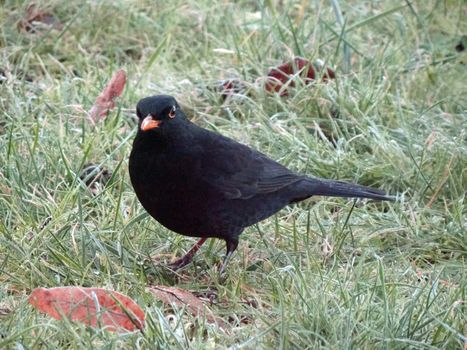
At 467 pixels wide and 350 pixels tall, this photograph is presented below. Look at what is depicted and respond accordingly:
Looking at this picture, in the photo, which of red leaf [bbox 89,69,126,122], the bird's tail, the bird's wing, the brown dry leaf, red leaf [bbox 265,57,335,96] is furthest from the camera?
red leaf [bbox 265,57,335,96]

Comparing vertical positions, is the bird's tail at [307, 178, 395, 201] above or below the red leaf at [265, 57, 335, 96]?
below

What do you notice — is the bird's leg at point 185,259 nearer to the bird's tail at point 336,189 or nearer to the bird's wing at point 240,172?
the bird's wing at point 240,172

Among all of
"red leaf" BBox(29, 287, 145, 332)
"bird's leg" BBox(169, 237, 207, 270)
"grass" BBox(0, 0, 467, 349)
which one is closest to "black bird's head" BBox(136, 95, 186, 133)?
"grass" BBox(0, 0, 467, 349)

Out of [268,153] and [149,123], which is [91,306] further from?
[268,153]

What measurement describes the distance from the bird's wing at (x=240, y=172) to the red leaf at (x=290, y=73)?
121 centimetres

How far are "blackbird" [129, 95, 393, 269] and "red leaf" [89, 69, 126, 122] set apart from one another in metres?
1.25

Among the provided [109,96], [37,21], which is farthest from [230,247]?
[37,21]

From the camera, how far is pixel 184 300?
427 centimetres

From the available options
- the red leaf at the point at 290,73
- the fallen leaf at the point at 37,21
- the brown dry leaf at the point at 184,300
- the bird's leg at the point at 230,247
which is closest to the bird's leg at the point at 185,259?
the bird's leg at the point at 230,247

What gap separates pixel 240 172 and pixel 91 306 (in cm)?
123

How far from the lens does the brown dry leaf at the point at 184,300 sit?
13.8 feet

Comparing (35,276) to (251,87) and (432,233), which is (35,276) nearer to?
(432,233)

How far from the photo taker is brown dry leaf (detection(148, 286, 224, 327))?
4.22 m

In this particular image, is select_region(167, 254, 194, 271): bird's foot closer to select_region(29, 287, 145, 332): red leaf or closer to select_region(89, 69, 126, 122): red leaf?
select_region(29, 287, 145, 332): red leaf
